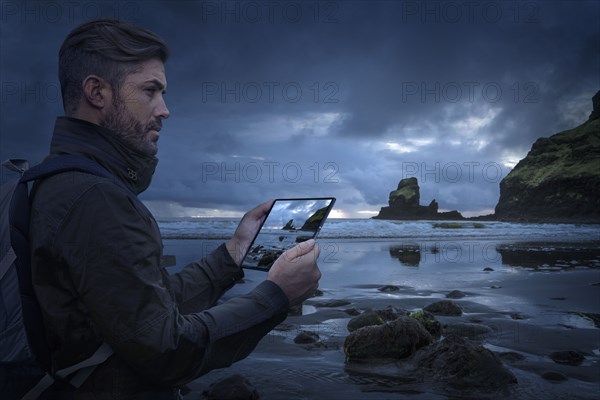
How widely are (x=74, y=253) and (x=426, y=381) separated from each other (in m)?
4.38

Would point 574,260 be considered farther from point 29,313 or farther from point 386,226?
point 386,226

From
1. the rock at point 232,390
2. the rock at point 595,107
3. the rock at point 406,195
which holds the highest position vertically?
the rock at point 595,107

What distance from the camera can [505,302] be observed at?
31.8ft

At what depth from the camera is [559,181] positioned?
83000 millimetres

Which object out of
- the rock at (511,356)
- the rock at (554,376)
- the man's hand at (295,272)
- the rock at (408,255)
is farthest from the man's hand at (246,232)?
the rock at (408,255)

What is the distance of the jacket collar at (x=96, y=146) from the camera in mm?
1802

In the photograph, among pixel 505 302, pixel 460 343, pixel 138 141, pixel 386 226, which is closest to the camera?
pixel 138 141

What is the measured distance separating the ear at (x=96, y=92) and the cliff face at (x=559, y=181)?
3064 inches

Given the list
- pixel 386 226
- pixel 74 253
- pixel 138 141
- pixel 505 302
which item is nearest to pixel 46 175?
pixel 74 253

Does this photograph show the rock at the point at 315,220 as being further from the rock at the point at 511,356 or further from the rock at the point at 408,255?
the rock at the point at 408,255

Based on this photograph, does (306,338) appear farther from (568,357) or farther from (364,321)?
(568,357)

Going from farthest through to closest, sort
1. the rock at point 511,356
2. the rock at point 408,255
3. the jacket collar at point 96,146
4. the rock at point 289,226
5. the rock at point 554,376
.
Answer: the rock at point 408,255 < the rock at point 511,356 < the rock at point 554,376 < the rock at point 289,226 < the jacket collar at point 96,146

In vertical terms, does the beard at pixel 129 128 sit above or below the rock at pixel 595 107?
below

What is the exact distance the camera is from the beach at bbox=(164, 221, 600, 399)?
483 cm
